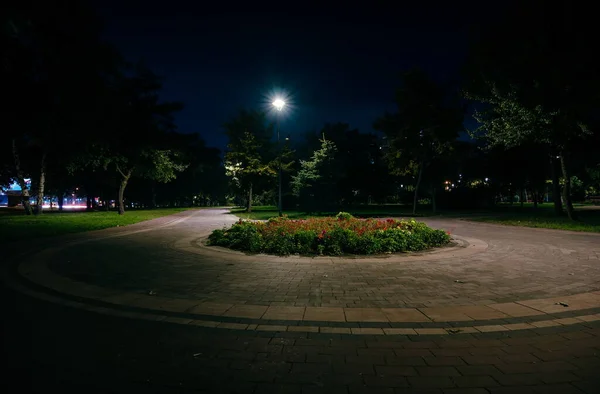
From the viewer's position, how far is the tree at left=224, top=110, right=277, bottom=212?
1516 inches

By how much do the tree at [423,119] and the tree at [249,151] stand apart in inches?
579

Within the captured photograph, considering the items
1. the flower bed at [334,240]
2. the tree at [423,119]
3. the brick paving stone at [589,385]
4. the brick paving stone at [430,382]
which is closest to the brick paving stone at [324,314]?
the brick paving stone at [430,382]

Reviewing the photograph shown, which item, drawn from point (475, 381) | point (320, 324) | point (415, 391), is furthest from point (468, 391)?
point (320, 324)

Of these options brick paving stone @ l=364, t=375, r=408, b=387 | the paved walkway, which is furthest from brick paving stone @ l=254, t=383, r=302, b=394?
brick paving stone @ l=364, t=375, r=408, b=387

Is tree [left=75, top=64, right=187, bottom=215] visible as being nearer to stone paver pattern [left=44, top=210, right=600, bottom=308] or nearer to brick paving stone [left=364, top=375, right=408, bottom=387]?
stone paver pattern [left=44, top=210, right=600, bottom=308]

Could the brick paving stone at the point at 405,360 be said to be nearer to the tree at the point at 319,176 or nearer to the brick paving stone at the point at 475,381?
the brick paving stone at the point at 475,381

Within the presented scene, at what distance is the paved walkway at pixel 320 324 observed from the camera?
330 cm

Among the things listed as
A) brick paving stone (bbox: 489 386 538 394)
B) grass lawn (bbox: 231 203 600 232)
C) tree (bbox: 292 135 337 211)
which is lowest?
brick paving stone (bbox: 489 386 538 394)

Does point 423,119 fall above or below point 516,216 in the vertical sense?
above

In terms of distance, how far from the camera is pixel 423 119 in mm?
31641

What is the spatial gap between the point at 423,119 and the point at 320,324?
30573 millimetres

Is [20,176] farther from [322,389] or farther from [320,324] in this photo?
[322,389]

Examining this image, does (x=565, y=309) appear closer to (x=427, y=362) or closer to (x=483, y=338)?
(x=483, y=338)

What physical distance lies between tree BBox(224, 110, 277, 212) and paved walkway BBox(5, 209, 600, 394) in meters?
30.0
